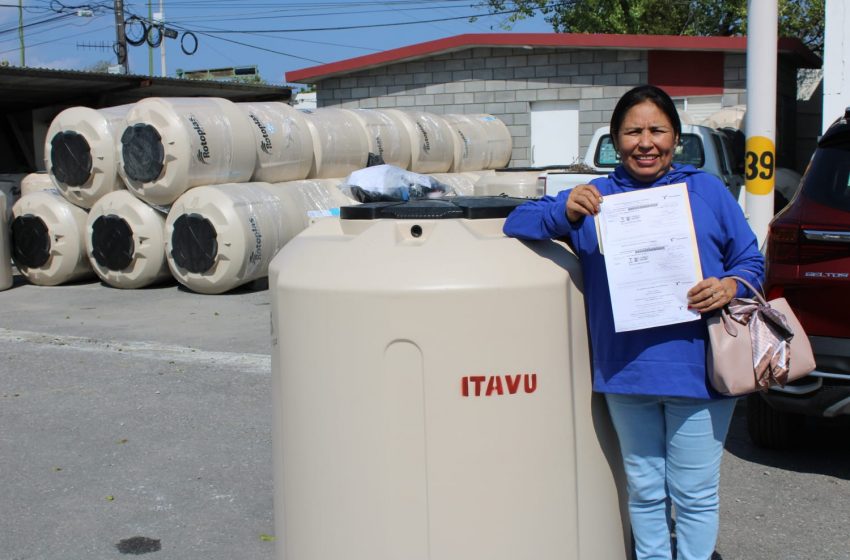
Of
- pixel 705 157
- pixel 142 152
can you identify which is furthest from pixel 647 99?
pixel 142 152

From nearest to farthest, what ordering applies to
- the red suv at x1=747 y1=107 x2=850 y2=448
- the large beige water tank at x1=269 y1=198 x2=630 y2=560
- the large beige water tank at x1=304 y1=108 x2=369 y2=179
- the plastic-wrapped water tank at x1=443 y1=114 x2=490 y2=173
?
the large beige water tank at x1=269 y1=198 x2=630 y2=560 < the red suv at x1=747 y1=107 x2=850 y2=448 < the large beige water tank at x1=304 y1=108 x2=369 y2=179 < the plastic-wrapped water tank at x1=443 y1=114 x2=490 y2=173

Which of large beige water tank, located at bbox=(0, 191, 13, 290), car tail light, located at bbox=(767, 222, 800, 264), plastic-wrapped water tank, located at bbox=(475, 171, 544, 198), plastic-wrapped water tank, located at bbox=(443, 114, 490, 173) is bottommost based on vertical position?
large beige water tank, located at bbox=(0, 191, 13, 290)

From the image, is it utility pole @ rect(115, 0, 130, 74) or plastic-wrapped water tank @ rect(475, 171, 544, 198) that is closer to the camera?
plastic-wrapped water tank @ rect(475, 171, 544, 198)

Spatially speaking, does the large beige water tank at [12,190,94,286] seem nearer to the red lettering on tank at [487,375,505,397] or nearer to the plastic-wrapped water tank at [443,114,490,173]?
the plastic-wrapped water tank at [443,114,490,173]

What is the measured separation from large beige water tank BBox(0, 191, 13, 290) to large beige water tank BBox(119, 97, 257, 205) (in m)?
2.02

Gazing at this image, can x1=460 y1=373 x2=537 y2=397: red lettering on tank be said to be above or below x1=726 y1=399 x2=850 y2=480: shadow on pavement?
above

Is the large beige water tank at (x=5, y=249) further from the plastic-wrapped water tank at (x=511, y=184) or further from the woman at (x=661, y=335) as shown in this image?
the woman at (x=661, y=335)

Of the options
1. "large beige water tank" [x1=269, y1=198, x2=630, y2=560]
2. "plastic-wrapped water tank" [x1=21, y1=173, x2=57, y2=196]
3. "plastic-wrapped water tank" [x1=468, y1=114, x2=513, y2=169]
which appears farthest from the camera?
"plastic-wrapped water tank" [x1=468, y1=114, x2=513, y2=169]

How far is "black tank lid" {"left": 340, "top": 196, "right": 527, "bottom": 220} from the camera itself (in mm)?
2730

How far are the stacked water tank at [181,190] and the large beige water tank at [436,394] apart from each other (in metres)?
8.47

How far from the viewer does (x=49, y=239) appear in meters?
12.6

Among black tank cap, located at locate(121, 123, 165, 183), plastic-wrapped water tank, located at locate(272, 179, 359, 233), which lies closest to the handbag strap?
plastic-wrapped water tank, located at locate(272, 179, 359, 233)

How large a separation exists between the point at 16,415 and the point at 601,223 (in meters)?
5.00

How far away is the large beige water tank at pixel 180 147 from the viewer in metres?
11.0
